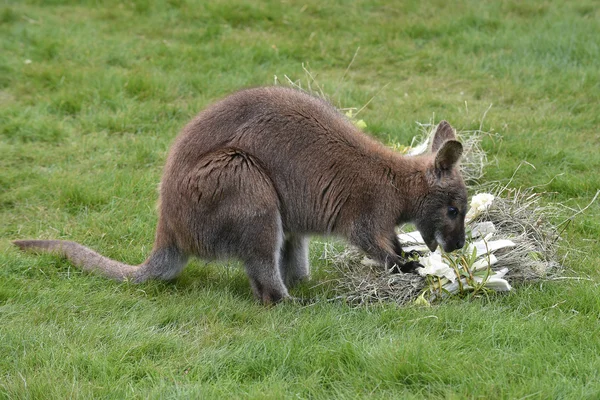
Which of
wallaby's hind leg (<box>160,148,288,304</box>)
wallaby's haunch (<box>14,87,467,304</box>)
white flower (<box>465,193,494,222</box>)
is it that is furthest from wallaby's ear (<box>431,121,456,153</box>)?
wallaby's hind leg (<box>160,148,288,304</box>)

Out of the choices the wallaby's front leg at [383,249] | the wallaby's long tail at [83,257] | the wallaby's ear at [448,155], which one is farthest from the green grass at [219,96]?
the wallaby's ear at [448,155]

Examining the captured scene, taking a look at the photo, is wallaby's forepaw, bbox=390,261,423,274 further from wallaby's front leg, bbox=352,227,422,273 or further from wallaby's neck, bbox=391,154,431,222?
wallaby's neck, bbox=391,154,431,222

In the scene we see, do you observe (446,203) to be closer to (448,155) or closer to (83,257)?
(448,155)

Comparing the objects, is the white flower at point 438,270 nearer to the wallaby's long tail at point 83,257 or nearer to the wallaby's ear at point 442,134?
the wallaby's ear at point 442,134

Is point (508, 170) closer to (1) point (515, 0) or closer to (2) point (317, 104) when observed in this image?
(2) point (317, 104)

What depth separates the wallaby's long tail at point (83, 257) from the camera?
5.95 meters

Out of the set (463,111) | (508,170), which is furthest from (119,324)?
(463,111)

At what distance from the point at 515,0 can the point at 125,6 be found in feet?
17.4

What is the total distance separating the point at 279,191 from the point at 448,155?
1.15 meters

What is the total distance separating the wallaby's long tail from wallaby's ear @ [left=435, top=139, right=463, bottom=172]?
2164 millimetres

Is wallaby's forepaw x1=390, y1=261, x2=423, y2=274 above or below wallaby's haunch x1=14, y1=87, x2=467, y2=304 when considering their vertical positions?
below

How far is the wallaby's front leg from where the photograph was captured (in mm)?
5789

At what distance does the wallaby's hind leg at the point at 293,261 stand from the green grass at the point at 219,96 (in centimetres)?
27

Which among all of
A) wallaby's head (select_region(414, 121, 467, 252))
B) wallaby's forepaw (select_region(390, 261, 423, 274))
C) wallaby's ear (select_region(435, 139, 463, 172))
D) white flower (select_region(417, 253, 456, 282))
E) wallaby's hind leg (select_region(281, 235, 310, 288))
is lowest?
wallaby's hind leg (select_region(281, 235, 310, 288))
